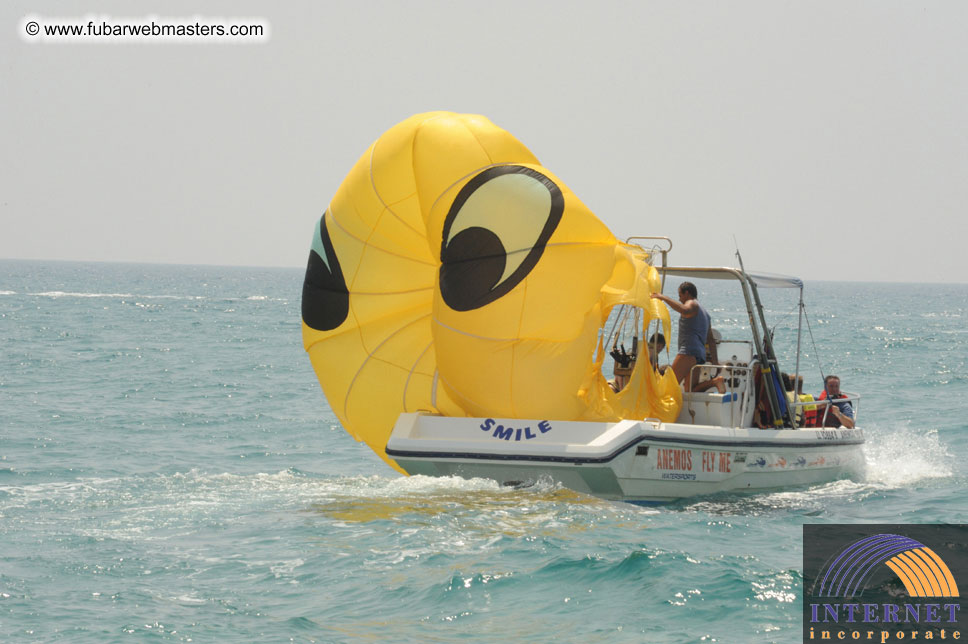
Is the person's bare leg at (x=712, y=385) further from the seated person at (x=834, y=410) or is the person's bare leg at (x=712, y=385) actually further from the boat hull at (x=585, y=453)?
the seated person at (x=834, y=410)

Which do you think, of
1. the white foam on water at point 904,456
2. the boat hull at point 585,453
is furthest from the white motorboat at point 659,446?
the white foam on water at point 904,456

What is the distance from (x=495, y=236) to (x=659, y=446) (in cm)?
252

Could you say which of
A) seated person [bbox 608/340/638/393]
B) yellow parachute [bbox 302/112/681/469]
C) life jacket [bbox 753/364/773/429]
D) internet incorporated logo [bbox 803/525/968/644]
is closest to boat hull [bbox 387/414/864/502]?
yellow parachute [bbox 302/112/681/469]

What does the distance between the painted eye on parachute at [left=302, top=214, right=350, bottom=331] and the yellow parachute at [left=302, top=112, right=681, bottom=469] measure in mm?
15

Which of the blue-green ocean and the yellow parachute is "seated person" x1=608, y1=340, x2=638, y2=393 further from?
the blue-green ocean

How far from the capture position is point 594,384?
37.1ft

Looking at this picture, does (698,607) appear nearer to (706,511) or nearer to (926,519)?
(706,511)

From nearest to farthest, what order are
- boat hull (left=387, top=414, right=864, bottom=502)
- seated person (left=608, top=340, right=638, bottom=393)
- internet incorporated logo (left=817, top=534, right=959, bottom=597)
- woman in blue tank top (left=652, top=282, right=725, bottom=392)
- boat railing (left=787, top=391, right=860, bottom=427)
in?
internet incorporated logo (left=817, top=534, right=959, bottom=597)
boat hull (left=387, top=414, right=864, bottom=502)
woman in blue tank top (left=652, top=282, right=725, bottom=392)
seated person (left=608, top=340, right=638, bottom=393)
boat railing (left=787, top=391, right=860, bottom=427)

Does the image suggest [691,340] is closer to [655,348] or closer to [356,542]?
[655,348]

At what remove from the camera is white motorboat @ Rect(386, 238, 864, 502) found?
10391 mm

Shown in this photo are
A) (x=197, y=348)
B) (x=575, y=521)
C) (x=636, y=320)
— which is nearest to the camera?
(x=575, y=521)

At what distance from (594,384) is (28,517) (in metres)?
5.46

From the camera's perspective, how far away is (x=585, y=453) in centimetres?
1026

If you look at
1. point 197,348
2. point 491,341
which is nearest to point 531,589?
point 491,341
